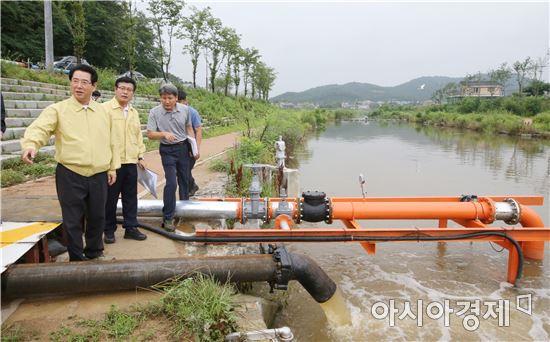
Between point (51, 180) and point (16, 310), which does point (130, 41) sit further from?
point (16, 310)

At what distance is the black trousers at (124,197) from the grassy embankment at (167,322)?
1.34 m

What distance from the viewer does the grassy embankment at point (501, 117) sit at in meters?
26.8

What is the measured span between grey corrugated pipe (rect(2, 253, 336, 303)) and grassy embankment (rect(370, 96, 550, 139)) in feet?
93.6

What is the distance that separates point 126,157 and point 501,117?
3441 cm

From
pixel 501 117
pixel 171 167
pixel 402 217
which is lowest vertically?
pixel 402 217

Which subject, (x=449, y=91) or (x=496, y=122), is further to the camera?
(x=449, y=91)

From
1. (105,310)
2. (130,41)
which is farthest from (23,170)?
(130,41)

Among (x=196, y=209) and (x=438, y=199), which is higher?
(x=438, y=199)

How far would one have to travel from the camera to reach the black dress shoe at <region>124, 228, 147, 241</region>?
12.4ft

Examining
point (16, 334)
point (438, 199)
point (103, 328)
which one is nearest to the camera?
point (16, 334)

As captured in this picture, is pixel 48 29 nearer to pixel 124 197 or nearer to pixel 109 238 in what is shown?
pixel 124 197

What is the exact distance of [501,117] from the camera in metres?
30.4

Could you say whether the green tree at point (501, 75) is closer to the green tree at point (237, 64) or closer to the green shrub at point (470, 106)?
the green shrub at point (470, 106)

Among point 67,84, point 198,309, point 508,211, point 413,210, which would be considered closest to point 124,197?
point 198,309
